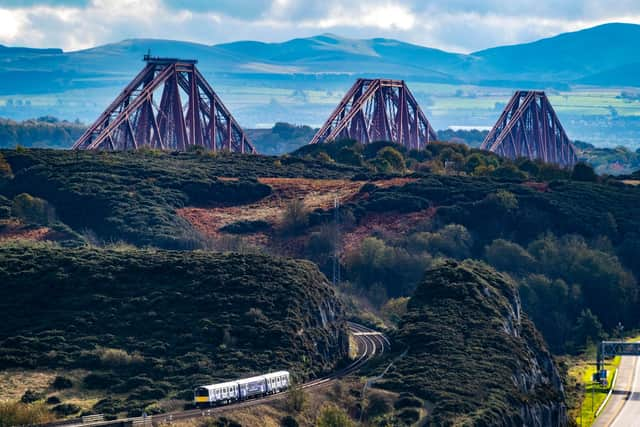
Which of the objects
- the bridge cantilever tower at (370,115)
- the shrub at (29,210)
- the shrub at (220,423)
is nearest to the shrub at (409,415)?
the shrub at (220,423)

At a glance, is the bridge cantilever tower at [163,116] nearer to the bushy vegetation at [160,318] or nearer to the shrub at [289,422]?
the bushy vegetation at [160,318]

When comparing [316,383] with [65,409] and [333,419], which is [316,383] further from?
[65,409]

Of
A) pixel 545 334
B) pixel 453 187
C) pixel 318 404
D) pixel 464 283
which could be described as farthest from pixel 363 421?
pixel 453 187

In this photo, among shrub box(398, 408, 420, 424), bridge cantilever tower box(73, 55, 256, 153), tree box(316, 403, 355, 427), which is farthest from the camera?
bridge cantilever tower box(73, 55, 256, 153)

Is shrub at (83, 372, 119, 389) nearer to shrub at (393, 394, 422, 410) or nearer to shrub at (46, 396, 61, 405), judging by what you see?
shrub at (46, 396, 61, 405)

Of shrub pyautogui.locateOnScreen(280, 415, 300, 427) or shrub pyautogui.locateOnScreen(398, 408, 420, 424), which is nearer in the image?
shrub pyautogui.locateOnScreen(280, 415, 300, 427)

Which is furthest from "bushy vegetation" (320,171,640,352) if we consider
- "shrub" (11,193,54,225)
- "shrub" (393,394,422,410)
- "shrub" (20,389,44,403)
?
"shrub" (20,389,44,403)
